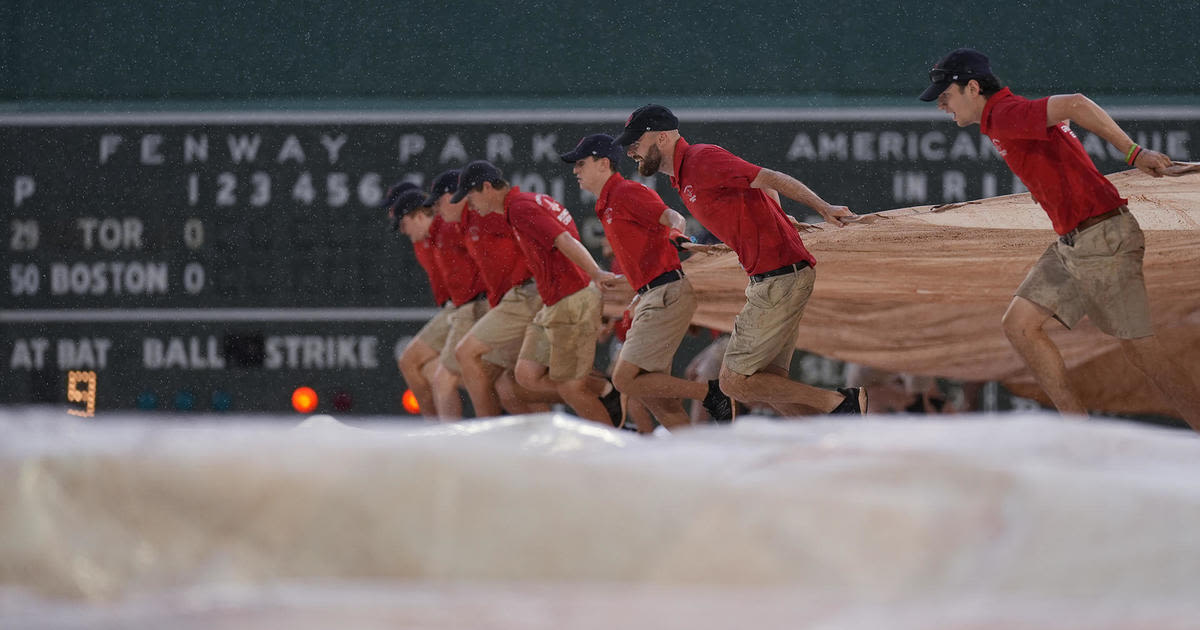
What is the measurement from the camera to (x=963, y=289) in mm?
5496

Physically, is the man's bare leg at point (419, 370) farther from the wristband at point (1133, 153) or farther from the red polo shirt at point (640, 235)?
the wristband at point (1133, 153)

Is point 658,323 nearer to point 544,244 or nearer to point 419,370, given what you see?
point 544,244

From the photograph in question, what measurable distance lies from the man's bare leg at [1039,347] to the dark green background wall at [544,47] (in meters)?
3.70

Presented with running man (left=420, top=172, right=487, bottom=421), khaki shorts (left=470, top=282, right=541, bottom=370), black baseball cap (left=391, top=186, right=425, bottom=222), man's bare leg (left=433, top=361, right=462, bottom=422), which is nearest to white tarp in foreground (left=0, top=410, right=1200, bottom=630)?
khaki shorts (left=470, top=282, right=541, bottom=370)

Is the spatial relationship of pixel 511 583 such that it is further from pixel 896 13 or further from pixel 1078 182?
pixel 896 13

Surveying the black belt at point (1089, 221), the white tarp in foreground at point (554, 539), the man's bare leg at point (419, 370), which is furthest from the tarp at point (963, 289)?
the white tarp in foreground at point (554, 539)

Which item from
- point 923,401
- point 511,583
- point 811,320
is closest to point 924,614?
point 511,583

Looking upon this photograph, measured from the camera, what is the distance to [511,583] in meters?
1.28

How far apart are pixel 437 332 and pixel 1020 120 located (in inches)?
141

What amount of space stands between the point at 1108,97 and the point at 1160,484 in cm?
665

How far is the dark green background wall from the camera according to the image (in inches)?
303

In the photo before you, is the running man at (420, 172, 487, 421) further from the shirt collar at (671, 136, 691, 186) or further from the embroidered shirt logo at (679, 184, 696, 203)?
the embroidered shirt logo at (679, 184, 696, 203)

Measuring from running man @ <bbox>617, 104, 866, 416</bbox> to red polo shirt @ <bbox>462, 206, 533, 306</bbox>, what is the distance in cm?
168

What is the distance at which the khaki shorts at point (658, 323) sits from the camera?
5.15 metres
